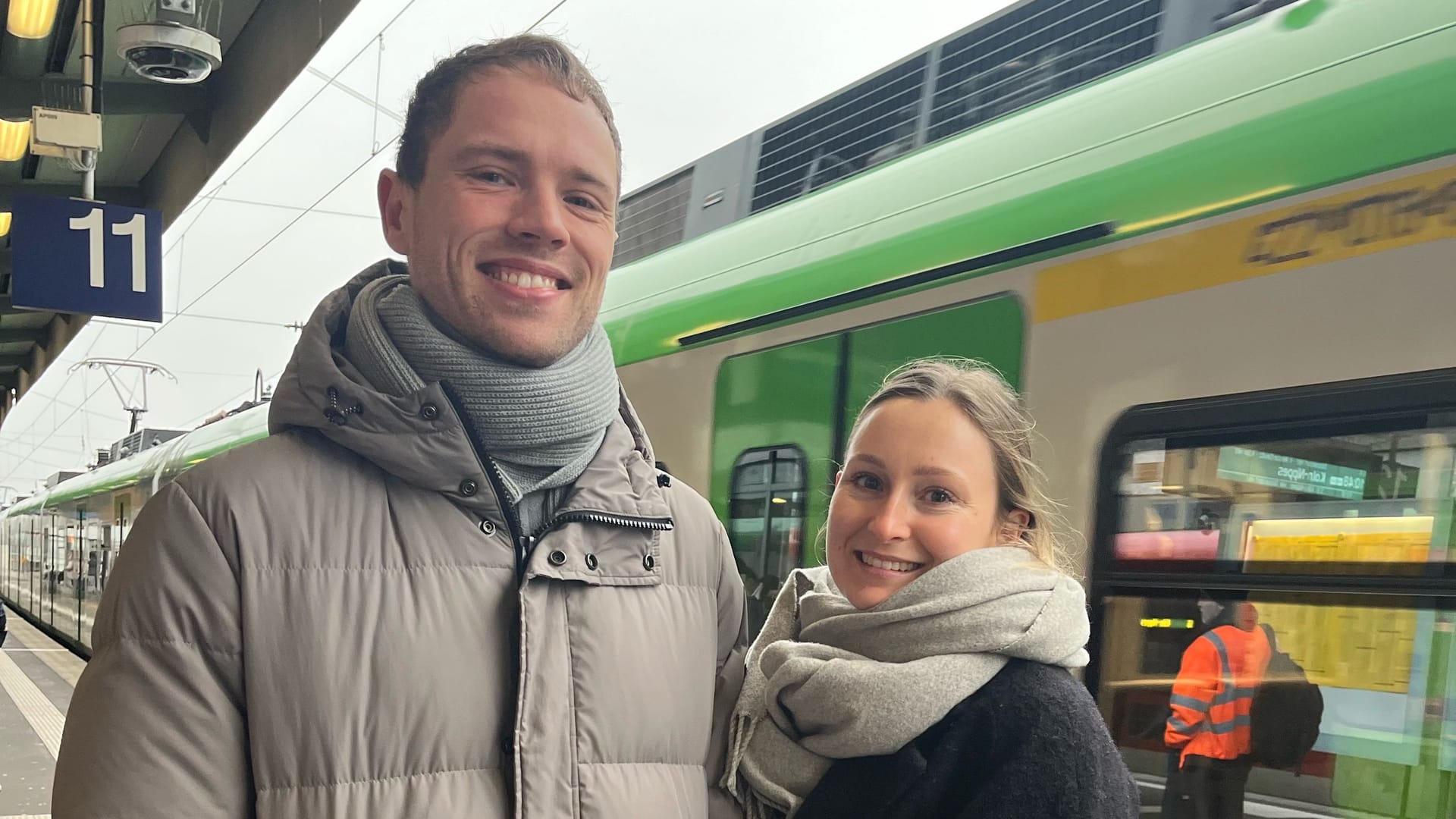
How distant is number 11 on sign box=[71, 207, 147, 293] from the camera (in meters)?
6.75

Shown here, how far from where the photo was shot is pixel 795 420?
352 cm

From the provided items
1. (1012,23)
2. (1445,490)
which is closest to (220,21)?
(1012,23)

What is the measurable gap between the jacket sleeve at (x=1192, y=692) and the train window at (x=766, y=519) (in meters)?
1.30

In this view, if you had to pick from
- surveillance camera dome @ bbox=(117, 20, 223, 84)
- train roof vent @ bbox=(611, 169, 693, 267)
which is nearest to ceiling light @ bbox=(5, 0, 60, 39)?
surveillance camera dome @ bbox=(117, 20, 223, 84)

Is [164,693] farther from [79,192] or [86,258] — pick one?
[79,192]

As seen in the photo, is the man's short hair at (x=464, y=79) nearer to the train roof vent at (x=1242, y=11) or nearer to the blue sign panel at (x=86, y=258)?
the train roof vent at (x=1242, y=11)

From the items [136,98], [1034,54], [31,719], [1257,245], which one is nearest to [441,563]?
[1257,245]

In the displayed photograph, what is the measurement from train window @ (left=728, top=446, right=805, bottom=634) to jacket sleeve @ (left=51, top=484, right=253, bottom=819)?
2234 mm

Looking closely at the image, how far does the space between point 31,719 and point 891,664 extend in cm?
968

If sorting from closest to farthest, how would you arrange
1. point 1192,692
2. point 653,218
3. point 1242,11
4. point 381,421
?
point 381,421
point 1192,692
point 1242,11
point 653,218

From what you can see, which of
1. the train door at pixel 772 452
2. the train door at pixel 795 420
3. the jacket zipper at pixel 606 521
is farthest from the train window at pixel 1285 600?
the jacket zipper at pixel 606 521

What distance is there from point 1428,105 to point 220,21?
6.42 m

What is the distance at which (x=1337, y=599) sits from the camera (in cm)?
207

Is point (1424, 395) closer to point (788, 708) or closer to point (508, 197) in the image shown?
point (788, 708)
